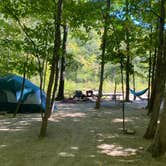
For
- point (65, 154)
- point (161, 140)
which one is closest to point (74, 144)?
point (65, 154)

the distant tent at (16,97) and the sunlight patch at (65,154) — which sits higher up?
the distant tent at (16,97)

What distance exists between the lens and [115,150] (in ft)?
Result: 21.7

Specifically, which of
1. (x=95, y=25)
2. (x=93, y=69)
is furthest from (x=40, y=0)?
(x=93, y=69)

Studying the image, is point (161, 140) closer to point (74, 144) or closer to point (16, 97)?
point (74, 144)

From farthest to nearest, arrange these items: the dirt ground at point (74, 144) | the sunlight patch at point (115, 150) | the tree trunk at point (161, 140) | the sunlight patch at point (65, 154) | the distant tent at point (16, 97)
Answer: the distant tent at point (16, 97) → the sunlight patch at point (115, 150) → the sunlight patch at point (65, 154) → the tree trunk at point (161, 140) → the dirt ground at point (74, 144)

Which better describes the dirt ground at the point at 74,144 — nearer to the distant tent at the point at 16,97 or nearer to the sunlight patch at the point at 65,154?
the sunlight patch at the point at 65,154

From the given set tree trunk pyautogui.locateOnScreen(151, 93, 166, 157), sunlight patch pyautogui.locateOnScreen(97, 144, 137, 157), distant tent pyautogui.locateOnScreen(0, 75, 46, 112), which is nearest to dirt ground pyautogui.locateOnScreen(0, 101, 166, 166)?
sunlight patch pyautogui.locateOnScreen(97, 144, 137, 157)

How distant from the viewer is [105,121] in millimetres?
10422

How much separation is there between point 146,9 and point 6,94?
5.95 metres

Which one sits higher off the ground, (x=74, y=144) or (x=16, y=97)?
(x=16, y=97)

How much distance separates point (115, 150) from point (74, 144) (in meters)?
0.89

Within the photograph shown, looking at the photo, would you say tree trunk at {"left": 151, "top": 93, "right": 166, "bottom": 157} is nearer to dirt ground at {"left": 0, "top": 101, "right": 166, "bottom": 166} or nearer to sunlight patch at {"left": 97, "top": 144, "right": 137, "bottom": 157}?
dirt ground at {"left": 0, "top": 101, "right": 166, "bottom": 166}

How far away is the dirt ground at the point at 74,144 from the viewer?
583cm

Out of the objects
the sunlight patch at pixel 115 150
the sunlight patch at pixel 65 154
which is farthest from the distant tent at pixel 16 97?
the sunlight patch at pixel 65 154
